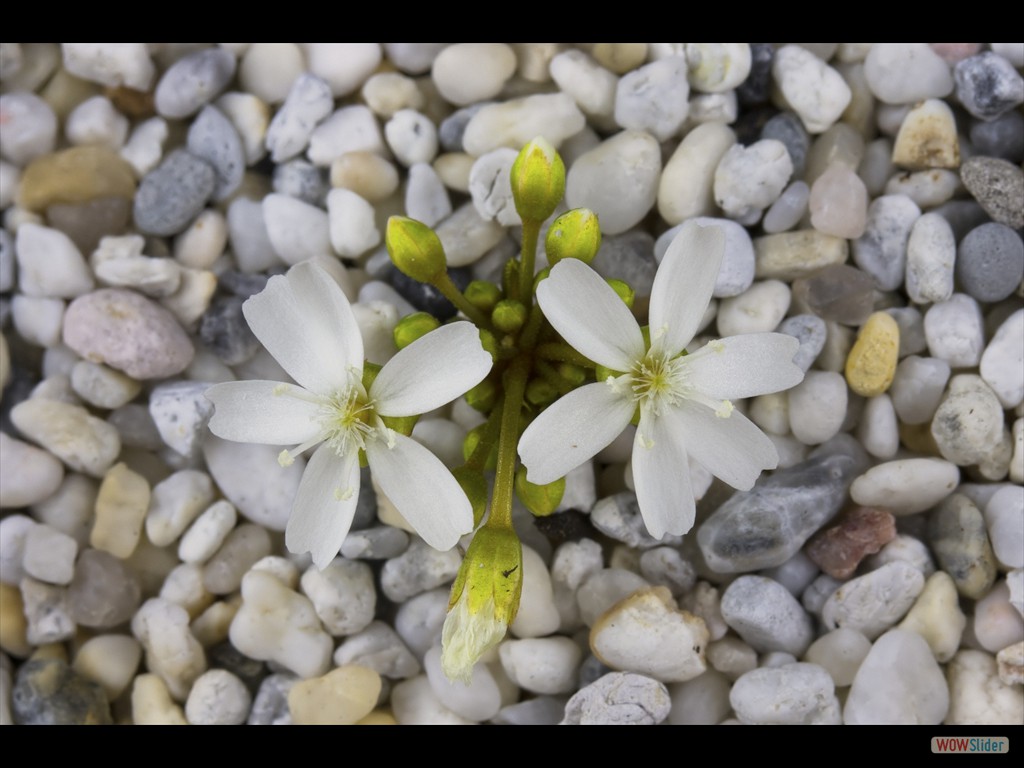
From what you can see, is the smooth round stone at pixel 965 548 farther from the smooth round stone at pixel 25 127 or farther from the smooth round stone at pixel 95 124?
the smooth round stone at pixel 25 127

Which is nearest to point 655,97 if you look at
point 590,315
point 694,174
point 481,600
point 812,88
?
point 694,174

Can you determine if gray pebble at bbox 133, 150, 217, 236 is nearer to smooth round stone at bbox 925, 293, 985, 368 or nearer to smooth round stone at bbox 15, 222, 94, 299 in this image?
smooth round stone at bbox 15, 222, 94, 299

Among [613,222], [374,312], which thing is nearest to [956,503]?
[613,222]

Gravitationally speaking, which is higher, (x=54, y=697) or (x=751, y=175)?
(x=751, y=175)

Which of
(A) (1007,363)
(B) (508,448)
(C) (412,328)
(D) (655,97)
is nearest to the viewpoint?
(B) (508,448)

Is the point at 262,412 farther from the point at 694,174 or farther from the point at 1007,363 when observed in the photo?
the point at 1007,363

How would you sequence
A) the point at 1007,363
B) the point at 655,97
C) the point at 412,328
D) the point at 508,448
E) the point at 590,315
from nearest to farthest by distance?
the point at 590,315 < the point at 508,448 < the point at 412,328 < the point at 1007,363 < the point at 655,97

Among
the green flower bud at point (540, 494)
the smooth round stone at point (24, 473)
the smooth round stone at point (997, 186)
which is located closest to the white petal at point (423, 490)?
the green flower bud at point (540, 494)

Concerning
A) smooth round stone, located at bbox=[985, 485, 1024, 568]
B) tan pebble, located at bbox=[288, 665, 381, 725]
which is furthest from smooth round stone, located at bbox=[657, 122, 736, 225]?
tan pebble, located at bbox=[288, 665, 381, 725]
